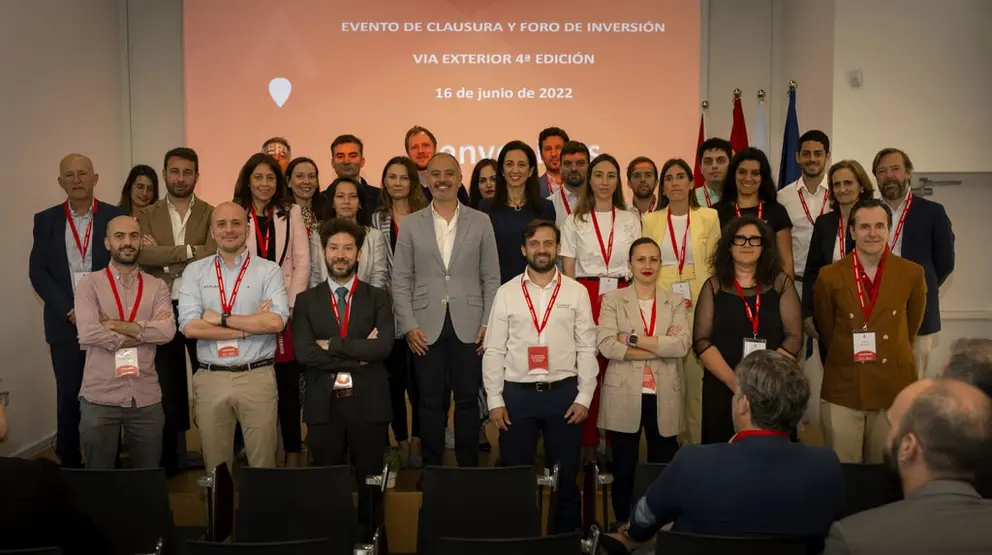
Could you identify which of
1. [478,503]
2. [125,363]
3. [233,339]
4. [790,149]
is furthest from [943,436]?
[790,149]

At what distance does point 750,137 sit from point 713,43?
2.91ft

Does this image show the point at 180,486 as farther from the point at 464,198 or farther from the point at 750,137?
the point at 750,137

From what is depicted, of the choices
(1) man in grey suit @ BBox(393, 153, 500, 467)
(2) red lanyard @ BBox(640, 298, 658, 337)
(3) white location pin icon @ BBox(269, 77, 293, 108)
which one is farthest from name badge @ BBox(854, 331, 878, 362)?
(3) white location pin icon @ BBox(269, 77, 293, 108)

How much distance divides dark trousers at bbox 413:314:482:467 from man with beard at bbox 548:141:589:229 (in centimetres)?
115

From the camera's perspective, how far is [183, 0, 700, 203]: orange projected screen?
704cm

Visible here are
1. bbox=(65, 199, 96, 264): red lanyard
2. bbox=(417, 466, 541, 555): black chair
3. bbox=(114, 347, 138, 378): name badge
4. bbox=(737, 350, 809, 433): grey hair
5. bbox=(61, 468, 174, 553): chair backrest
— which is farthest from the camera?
bbox=(65, 199, 96, 264): red lanyard

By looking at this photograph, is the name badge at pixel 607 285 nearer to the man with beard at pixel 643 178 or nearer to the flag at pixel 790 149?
the man with beard at pixel 643 178

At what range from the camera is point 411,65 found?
7.11 meters

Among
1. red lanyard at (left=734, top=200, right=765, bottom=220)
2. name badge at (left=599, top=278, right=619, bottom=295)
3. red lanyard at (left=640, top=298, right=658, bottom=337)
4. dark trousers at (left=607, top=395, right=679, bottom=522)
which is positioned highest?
red lanyard at (left=734, top=200, right=765, bottom=220)

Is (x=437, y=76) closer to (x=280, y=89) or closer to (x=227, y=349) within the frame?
(x=280, y=89)

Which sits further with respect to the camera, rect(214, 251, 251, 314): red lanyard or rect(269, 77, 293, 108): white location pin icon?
rect(269, 77, 293, 108): white location pin icon

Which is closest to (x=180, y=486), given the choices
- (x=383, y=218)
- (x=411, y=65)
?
(x=383, y=218)

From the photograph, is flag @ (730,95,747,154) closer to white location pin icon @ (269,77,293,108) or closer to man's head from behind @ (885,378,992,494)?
white location pin icon @ (269,77,293,108)

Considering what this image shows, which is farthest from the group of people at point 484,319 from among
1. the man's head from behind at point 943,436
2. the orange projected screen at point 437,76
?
the orange projected screen at point 437,76
